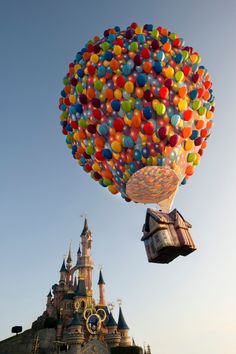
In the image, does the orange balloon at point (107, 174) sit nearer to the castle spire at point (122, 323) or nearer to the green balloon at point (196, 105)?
the green balloon at point (196, 105)

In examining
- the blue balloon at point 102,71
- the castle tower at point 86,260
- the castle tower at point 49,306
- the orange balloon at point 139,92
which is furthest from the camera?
the castle tower at point 86,260

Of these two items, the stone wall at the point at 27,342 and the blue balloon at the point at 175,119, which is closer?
the blue balloon at the point at 175,119

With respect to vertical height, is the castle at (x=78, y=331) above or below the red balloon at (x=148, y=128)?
above

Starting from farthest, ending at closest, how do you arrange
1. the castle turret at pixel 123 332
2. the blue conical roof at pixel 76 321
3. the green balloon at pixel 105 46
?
the castle turret at pixel 123 332 → the blue conical roof at pixel 76 321 → the green balloon at pixel 105 46

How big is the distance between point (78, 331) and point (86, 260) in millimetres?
12453

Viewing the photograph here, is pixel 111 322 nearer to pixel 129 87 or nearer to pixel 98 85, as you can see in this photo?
pixel 98 85

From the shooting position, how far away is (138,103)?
28.0 ft

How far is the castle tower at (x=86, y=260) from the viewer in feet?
141

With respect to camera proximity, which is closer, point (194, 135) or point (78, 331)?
point (194, 135)

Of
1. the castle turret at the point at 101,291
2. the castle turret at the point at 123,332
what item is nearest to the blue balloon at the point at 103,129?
the castle turret at the point at 123,332

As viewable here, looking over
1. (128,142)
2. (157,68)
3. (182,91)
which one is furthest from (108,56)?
(128,142)

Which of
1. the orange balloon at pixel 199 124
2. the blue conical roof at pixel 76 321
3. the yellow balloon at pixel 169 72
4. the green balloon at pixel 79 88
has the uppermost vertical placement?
the blue conical roof at pixel 76 321

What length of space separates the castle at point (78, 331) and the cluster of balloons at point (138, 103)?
28.7 metres

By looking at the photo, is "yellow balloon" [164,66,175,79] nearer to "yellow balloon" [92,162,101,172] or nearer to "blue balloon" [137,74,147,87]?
"blue balloon" [137,74,147,87]
